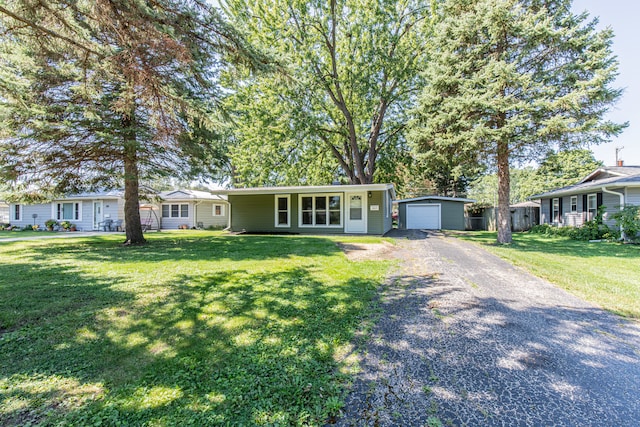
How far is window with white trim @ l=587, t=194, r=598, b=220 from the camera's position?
1431 cm

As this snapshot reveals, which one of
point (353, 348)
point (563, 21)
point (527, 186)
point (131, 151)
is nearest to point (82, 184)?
point (131, 151)

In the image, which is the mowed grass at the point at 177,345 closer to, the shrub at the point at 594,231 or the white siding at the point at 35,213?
the shrub at the point at 594,231

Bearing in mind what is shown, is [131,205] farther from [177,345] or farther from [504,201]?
[504,201]

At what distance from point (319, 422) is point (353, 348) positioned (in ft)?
3.17

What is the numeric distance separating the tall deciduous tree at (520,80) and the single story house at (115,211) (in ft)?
50.3

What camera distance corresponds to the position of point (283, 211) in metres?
14.9

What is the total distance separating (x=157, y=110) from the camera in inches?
188

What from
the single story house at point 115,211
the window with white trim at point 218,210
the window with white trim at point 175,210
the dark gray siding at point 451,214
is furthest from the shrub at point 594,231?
the window with white trim at point 175,210

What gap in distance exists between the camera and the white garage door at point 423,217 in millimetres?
20188

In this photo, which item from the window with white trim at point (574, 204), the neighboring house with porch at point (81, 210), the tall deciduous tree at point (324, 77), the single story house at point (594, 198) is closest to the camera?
the single story house at point (594, 198)

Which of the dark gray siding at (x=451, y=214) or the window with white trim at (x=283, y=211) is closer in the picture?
the window with white trim at (x=283, y=211)

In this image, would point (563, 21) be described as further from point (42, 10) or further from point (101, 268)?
point (101, 268)

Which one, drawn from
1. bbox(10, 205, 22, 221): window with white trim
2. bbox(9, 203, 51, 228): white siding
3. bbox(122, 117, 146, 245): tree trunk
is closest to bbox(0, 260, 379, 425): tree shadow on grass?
bbox(122, 117, 146, 245): tree trunk

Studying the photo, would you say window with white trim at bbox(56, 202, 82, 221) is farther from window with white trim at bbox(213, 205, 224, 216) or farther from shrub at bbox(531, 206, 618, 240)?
shrub at bbox(531, 206, 618, 240)
